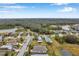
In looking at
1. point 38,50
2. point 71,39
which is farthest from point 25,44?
point 71,39

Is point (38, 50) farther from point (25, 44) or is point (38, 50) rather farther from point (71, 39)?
point (71, 39)

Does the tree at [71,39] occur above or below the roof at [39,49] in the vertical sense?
above

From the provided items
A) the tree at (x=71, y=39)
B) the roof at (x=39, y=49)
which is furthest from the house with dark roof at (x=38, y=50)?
the tree at (x=71, y=39)

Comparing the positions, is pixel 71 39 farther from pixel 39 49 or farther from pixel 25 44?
pixel 25 44

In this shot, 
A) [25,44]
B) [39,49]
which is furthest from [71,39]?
[25,44]

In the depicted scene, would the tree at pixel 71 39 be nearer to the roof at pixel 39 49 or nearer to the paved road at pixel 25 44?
the roof at pixel 39 49

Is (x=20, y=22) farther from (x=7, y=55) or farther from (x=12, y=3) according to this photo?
(x=7, y=55)

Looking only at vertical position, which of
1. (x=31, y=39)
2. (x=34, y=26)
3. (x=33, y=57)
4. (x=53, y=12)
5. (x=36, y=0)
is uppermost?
(x=36, y=0)

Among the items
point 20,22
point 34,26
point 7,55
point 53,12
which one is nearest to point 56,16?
point 53,12

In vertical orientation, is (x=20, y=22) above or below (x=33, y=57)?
above

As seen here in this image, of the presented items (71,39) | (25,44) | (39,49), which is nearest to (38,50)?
(39,49)

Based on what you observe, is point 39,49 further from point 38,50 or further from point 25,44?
point 25,44
